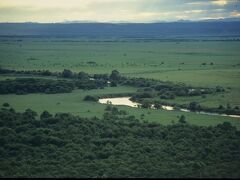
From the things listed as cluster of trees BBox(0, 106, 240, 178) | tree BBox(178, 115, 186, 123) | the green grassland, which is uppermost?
cluster of trees BBox(0, 106, 240, 178)

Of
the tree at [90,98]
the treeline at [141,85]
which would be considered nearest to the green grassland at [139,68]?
the tree at [90,98]

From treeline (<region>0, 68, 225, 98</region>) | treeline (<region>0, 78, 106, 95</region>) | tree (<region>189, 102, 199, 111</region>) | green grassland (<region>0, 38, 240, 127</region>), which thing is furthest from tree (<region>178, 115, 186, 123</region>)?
treeline (<region>0, 78, 106, 95</region>)

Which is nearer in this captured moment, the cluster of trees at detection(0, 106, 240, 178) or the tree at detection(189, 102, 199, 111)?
the cluster of trees at detection(0, 106, 240, 178)

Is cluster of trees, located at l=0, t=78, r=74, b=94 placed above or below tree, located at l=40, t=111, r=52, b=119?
below

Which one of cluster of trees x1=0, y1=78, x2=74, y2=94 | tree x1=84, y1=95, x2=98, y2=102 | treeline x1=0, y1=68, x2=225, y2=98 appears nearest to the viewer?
tree x1=84, y1=95, x2=98, y2=102

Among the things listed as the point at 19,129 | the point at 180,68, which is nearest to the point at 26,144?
the point at 19,129

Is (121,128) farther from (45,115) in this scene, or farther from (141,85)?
(141,85)

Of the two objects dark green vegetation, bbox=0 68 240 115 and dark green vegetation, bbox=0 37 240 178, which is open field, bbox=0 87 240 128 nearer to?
dark green vegetation, bbox=0 37 240 178

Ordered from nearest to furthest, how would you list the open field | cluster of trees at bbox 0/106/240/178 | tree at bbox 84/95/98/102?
cluster of trees at bbox 0/106/240/178
the open field
tree at bbox 84/95/98/102

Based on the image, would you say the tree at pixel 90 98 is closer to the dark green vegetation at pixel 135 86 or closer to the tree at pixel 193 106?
the dark green vegetation at pixel 135 86

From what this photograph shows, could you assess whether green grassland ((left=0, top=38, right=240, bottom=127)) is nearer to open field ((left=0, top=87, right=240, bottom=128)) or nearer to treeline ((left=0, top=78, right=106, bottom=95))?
open field ((left=0, top=87, right=240, bottom=128))
